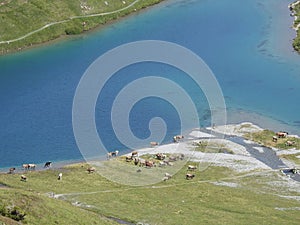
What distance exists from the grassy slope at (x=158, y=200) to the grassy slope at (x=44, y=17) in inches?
3160

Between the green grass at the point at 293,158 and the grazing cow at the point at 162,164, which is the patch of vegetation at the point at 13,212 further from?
the green grass at the point at 293,158

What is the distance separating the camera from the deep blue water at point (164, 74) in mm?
108812

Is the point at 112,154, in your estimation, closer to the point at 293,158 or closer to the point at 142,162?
the point at 142,162

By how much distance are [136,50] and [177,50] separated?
10720 millimetres

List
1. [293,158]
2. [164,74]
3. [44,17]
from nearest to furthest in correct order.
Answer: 1. [293,158]
2. [164,74]
3. [44,17]

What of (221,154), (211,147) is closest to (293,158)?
(221,154)

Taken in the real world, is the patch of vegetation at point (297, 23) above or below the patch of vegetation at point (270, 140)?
above

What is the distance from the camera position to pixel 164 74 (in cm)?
13725

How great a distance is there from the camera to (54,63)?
149250 millimetres

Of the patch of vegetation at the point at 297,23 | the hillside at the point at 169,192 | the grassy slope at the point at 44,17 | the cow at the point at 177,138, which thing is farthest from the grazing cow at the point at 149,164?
the grassy slope at the point at 44,17

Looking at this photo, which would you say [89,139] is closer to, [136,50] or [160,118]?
[160,118]

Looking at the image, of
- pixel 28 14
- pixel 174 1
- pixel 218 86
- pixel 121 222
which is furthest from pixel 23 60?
pixel 121 222

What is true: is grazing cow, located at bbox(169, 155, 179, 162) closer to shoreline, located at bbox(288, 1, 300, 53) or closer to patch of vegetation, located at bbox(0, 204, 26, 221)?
patch of vegetation, located at bbox(0, 204, 26, 221)

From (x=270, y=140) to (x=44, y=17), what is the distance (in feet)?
293
